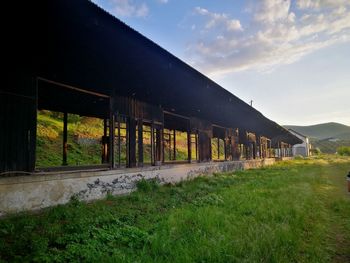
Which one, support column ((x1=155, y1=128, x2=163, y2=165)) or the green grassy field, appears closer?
the green grassy field

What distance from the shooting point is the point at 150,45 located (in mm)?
7426

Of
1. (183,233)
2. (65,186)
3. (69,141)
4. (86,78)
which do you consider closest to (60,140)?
(69,141)

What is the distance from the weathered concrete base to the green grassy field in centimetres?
36

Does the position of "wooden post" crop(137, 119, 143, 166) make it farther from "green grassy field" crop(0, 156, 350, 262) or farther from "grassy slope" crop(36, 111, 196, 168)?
"grassy slope" crop(36, 111, 196, 168)

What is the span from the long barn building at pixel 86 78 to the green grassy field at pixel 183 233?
2561 mm

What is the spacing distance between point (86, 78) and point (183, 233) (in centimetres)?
722

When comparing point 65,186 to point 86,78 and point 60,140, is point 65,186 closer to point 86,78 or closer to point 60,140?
point 86,78

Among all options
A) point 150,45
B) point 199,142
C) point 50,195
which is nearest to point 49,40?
point 150,45

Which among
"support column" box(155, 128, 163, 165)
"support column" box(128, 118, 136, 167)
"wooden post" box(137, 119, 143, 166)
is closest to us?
"support column" box(128, 118, 136, 167)

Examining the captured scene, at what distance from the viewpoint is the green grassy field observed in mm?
4309

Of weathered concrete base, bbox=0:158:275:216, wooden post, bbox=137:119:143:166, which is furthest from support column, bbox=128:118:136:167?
weathered concrete base, bbox=0:158:275:216

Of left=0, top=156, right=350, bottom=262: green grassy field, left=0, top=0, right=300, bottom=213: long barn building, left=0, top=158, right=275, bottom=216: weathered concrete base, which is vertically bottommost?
left=0, top=156, right=350, bottom=262: green grassy field

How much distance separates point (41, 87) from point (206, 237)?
8.93 m

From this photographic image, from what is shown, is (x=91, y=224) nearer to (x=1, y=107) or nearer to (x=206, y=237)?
(x=206, y=237)
